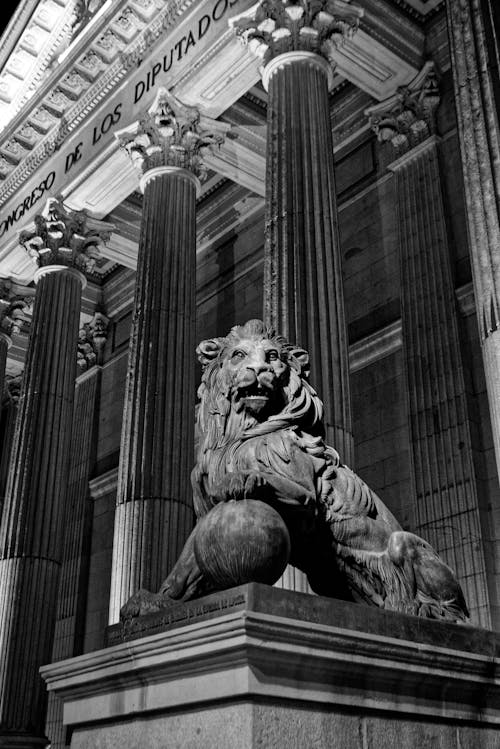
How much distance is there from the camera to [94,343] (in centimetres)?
2619

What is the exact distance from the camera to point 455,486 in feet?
40.7

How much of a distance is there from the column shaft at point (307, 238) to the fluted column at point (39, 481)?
7.74 m

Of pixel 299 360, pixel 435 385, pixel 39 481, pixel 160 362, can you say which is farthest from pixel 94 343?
pixel 299 360

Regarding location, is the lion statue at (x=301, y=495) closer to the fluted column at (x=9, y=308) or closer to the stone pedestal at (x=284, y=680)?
the stone pedestal at (x=284, y=680)

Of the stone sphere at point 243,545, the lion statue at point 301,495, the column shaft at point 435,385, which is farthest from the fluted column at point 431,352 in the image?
the stone sphere at point 243,545

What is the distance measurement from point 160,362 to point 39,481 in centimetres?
438

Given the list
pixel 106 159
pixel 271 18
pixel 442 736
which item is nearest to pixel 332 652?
pixel 442 736

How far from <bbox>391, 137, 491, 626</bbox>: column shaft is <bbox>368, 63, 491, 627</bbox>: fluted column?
15 millimetres

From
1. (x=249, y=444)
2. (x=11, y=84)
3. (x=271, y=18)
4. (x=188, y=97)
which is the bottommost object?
(x=249, y=444)

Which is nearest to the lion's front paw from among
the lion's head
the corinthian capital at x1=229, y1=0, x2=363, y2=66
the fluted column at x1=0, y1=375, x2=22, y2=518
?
the lion's head

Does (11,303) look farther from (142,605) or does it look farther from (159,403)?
(142,605)

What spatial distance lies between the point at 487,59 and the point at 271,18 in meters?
6.12

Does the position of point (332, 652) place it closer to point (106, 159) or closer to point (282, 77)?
point (282, 77)

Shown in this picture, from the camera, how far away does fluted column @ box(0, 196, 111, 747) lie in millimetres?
15320
